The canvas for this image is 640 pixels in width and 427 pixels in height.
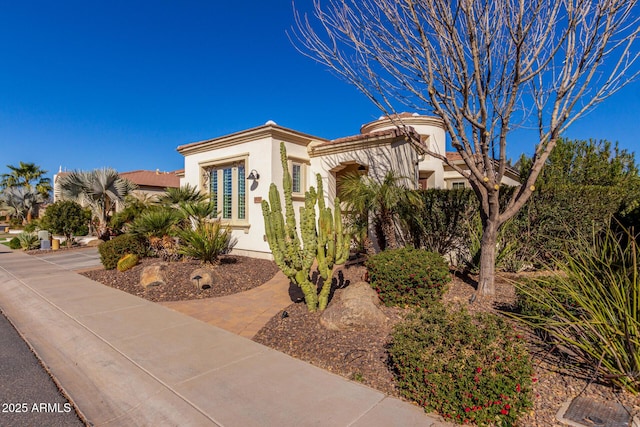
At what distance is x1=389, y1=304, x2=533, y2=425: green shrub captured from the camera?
9.23ft

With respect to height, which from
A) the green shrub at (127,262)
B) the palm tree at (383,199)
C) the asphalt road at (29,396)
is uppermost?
the palm tree at (383,199)

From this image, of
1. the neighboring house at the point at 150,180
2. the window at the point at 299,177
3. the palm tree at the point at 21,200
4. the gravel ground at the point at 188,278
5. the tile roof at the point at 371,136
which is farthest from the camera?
the palm tree at the point at 21,200

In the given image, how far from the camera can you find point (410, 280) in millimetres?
5781

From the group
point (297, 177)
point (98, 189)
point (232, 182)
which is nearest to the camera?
point (297, 177)

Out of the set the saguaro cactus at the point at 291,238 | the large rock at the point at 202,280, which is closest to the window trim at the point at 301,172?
the large rock at the point at 202,280

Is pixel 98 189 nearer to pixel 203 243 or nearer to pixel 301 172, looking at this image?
pixel 203 243

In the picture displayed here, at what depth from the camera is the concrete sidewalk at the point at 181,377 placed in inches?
121

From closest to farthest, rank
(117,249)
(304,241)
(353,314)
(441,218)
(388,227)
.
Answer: (353,314), (304,241), (388,227), (441,218), (117,249)

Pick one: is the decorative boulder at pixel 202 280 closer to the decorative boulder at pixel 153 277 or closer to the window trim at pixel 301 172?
the decorative boulder at pixel 153 277

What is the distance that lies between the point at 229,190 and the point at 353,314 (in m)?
9.44

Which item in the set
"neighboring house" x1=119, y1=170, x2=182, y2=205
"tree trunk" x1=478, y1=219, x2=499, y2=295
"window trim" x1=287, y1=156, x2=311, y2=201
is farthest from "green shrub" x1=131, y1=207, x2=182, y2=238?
"neighboring house" x1=119, y1=170, x2=182, y2=205

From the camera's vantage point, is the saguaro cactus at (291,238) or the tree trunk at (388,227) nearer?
the saguaro cactus at (291,238)

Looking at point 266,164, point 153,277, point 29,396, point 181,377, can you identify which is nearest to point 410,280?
point 181,377

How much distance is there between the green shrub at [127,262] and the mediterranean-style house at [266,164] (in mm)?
3454
